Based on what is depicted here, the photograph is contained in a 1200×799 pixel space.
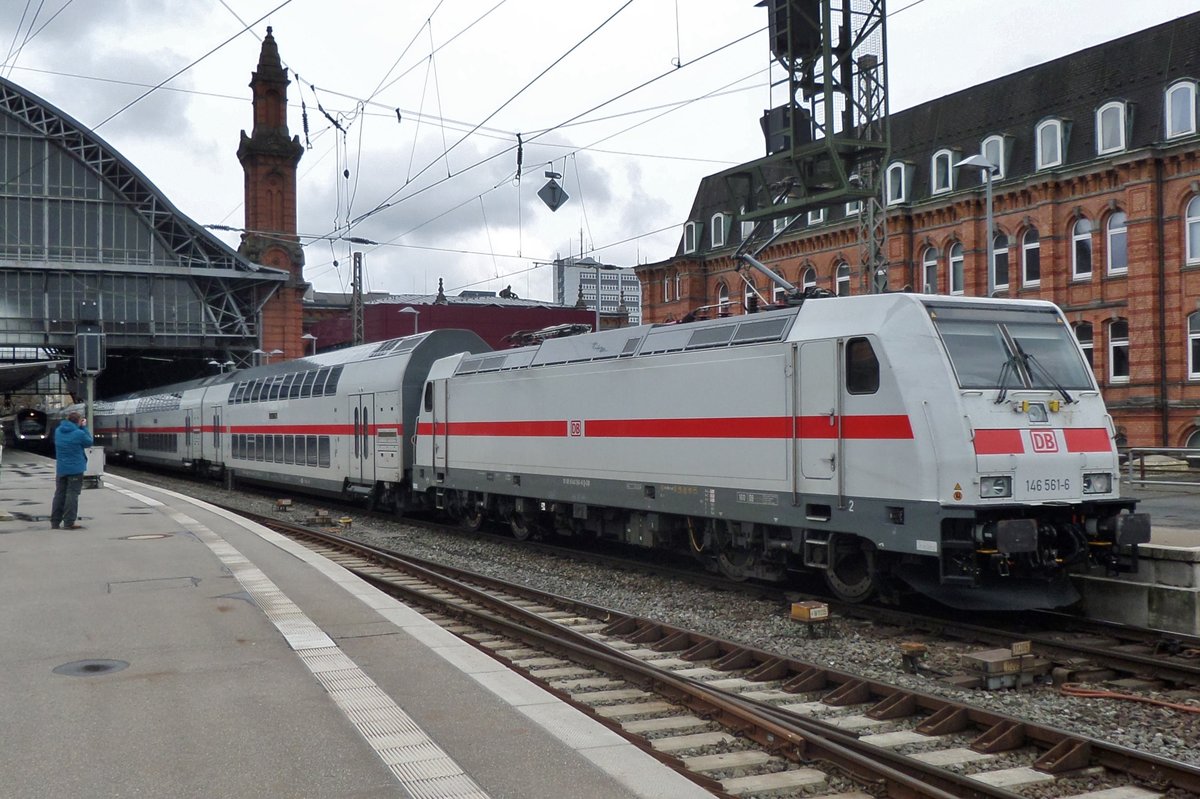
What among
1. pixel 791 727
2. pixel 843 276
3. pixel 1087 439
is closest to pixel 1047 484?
pixel 1087 439

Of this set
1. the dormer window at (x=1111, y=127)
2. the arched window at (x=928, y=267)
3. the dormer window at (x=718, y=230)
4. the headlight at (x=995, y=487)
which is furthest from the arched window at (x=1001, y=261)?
the headlight at (x=995, y=487)

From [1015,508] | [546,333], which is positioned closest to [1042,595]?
[1015,508]

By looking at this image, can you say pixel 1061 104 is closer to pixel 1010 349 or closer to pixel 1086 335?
pixel 1086 335

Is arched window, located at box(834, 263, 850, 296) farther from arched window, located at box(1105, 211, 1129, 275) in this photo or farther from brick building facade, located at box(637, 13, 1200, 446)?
arched window, located at box(1105, 211, 1129, 275)

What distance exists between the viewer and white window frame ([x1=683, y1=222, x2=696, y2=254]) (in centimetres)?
5419

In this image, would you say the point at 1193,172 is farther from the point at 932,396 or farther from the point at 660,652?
the point at 660,652

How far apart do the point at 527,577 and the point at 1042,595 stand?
7.15 meters

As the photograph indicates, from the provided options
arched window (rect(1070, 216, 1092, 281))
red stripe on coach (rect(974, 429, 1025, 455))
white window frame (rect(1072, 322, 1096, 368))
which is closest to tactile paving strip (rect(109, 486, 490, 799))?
red stripe on coach (rect(974, 429, 1025, 455))

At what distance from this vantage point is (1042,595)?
10.3 meters

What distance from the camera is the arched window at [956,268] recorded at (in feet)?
128

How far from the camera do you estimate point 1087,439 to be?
10.8 meters

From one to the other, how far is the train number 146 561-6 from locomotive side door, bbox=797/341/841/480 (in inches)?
72.3

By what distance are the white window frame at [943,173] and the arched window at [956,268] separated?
2.36 meters

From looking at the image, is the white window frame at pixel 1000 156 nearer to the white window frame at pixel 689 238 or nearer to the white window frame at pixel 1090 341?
the white window frame at pixel 1090 341
